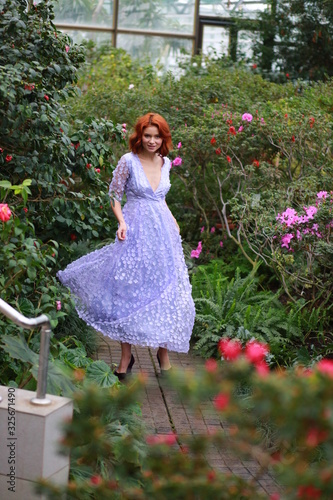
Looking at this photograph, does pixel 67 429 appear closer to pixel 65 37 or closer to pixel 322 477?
pixel 322 477

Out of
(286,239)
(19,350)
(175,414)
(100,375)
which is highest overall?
(286,239)

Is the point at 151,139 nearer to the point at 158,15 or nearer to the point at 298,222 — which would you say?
the point at 298,222

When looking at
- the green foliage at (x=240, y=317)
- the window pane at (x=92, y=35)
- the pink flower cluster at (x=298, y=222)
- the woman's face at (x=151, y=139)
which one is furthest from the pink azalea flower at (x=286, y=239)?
the window pane at (x=92, y=35)

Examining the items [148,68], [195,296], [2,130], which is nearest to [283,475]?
[2,130]

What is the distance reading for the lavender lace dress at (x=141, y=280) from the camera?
16.5 ft

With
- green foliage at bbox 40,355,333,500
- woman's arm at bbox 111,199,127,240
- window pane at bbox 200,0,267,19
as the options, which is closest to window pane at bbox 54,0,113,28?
window pane at bbox 200,0,267,19

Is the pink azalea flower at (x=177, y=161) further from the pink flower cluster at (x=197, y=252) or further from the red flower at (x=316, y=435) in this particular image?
the red flower at (x=316, y=435)

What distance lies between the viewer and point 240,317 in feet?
19.4

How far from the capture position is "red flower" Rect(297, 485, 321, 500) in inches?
64.4

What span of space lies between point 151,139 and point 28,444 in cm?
285

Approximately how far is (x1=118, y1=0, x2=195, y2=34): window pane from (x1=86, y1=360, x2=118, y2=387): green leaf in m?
10.0

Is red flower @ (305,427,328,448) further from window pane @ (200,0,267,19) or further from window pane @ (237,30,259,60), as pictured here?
window pane @ (200,0,267,19)

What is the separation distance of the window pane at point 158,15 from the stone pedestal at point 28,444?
11275 mm

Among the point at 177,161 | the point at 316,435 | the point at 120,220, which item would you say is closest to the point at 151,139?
the point at 120,220
